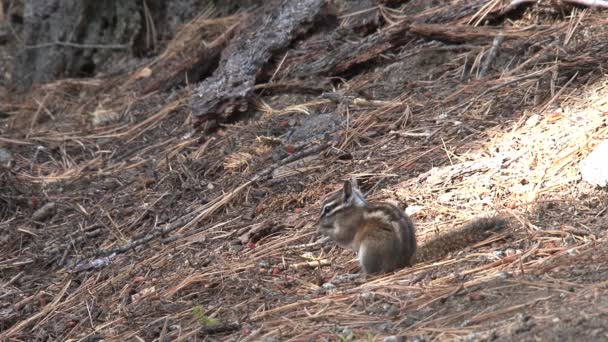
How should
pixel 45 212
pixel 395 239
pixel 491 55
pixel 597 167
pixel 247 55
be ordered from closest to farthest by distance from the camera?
1. pixel 395 239
2. pixel 597 167
3. pixel 491 55
4. pixel 45 212
5. pixel 247 55

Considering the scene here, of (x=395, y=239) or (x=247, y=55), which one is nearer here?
(x=395, y=239)

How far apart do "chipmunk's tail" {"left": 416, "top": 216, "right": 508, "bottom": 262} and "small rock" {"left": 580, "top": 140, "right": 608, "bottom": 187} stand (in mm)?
510

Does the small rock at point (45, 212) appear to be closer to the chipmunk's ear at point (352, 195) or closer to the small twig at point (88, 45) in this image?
the chipmunk's ear at point (352, 195)

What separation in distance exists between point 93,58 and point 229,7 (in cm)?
148

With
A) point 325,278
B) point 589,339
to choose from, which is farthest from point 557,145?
point 589,339

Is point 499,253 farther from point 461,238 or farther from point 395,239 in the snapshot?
point 395,239

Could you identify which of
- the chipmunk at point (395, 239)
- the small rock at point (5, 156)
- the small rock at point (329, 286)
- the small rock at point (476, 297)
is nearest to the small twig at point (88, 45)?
the small rock at point (5, 156)

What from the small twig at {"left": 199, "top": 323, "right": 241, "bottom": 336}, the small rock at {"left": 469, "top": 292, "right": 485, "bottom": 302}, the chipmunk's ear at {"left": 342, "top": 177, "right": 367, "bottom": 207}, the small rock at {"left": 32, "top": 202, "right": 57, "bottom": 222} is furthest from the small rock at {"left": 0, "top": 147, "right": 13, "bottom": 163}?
the small rock at {"left": 469, "top": 292, "right": 485, "bottom": 302}

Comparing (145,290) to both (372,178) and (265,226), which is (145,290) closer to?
(265,226)

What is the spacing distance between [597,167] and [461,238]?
756mm

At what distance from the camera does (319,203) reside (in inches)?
213

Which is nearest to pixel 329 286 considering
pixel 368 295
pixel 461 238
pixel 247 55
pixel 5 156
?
pixel 368 295

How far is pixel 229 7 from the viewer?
28.8ft

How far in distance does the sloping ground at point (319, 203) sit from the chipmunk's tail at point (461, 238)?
0.07m
